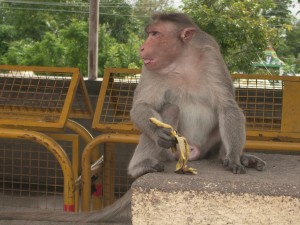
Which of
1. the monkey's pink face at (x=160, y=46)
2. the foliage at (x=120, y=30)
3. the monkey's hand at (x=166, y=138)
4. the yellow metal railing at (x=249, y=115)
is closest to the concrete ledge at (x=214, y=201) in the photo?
the monkey's hand at (x=166, y=138)

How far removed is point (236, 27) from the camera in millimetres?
17594

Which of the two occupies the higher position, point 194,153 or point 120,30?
point 120,30

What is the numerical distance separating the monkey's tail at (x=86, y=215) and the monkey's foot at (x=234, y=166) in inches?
31.8

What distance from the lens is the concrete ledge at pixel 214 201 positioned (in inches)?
125

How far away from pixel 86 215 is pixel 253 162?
55.2 inches

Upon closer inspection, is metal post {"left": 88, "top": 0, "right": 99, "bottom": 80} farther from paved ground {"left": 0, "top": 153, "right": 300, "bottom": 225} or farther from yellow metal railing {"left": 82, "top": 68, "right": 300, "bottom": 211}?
paved ground {"left": 0, "top": 153, "right": 300, "bottom": 225}

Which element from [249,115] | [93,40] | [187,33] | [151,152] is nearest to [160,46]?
[187,33]

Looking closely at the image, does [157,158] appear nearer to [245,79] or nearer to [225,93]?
[225,93]

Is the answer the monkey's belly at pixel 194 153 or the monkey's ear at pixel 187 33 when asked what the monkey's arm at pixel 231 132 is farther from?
the monkey's ear at pixel 187 33

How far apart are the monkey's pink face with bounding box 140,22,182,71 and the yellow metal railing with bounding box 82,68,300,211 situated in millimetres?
940

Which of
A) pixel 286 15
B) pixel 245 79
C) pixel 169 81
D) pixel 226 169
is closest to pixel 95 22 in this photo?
pixel 245 79

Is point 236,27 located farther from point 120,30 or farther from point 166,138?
point 166,138

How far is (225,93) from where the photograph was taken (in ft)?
14.5

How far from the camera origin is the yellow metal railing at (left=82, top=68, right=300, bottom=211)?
204 inches
